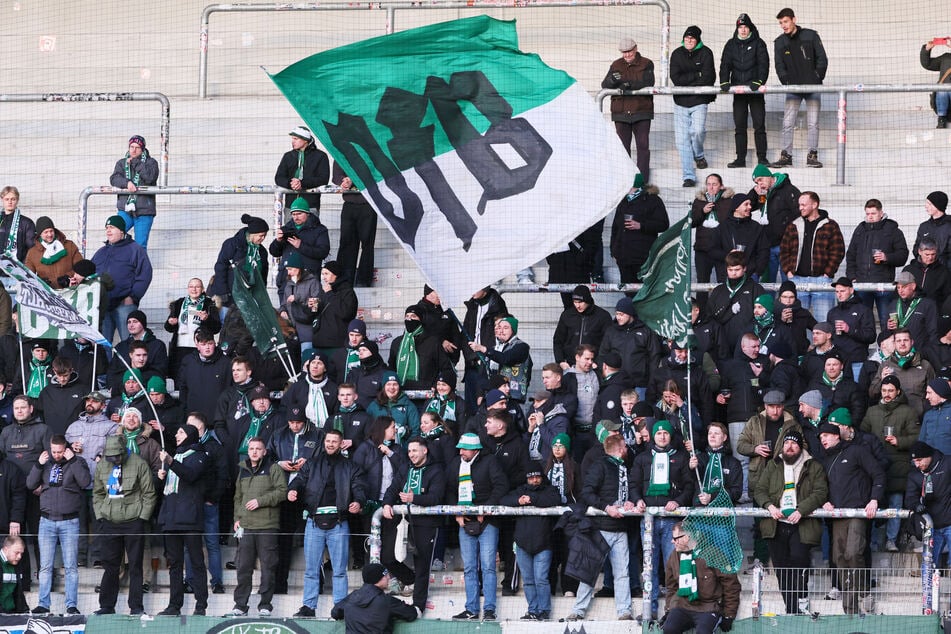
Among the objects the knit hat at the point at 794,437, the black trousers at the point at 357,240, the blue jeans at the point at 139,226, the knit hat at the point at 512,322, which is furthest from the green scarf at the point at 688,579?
the blue jeans at the point at 139,226

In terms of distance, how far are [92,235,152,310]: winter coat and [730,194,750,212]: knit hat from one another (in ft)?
17.8

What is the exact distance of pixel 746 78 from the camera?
20.4m

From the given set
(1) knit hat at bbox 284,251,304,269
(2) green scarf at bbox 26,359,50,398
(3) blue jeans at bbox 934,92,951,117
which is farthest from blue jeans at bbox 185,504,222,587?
(3) blue jeans at bbox 934,92,951,117

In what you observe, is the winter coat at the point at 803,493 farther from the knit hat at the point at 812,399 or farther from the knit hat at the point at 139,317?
the knit hat at the point at 139,317

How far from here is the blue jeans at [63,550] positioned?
1636 cm

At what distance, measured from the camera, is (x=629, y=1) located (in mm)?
22078

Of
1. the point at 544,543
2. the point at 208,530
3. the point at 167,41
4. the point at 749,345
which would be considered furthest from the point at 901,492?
the point at 167,41

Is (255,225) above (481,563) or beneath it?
above

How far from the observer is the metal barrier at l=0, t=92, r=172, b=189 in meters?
20.7

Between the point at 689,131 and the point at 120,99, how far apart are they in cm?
592

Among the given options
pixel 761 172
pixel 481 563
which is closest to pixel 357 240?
pixel 761 172

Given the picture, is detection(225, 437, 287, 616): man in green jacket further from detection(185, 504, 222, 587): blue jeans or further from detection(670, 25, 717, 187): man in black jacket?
detection(670, 25, 717, 187): man in black jacket

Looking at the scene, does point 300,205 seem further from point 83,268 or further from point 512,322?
point 512,322

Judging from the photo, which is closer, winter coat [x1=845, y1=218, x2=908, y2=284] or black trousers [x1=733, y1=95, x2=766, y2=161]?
winter coat [x1=845, y1=218, x2=908, y2=284]
